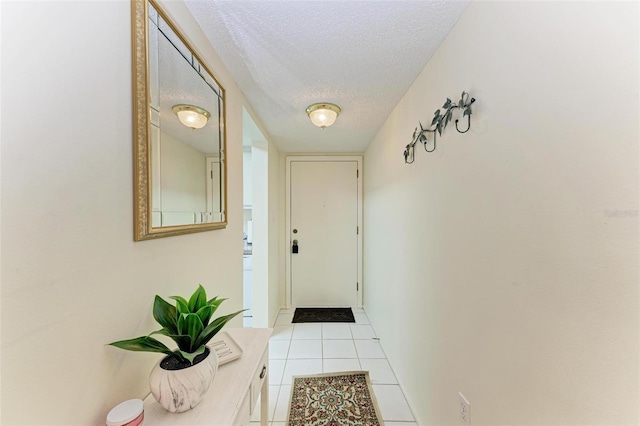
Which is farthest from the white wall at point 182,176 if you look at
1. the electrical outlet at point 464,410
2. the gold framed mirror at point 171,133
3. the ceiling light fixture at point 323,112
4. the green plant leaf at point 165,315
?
the electrical outlet at point 464,410

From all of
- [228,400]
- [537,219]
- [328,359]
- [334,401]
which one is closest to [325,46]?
[537,219]

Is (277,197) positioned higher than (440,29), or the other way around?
(440,29)

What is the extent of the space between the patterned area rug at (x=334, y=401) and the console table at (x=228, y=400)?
2.87ft

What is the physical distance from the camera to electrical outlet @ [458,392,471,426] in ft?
3.39

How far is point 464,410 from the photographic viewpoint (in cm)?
106

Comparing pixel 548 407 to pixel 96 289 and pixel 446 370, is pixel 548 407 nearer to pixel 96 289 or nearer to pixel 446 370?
pixel 446 370

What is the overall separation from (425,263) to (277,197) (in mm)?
2222

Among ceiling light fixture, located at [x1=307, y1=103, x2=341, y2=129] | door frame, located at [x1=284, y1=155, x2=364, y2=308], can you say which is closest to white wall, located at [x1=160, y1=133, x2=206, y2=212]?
ceiling light fixture, located at [x1=307, y1=103, x2=341, y2=129]

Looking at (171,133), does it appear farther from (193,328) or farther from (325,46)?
(325,46)

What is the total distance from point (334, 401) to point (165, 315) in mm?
1541

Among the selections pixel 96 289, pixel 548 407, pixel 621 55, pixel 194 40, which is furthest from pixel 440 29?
pixel 96 289

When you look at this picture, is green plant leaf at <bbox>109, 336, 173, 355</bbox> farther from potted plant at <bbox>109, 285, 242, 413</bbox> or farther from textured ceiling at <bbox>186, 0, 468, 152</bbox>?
textured ceiling at <bbox>186, 0, 468, 152</bbox>

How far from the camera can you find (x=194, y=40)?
3.55 ft

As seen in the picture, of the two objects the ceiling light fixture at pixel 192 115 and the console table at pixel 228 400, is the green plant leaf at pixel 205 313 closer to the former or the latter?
the console table at pixel 228 400
